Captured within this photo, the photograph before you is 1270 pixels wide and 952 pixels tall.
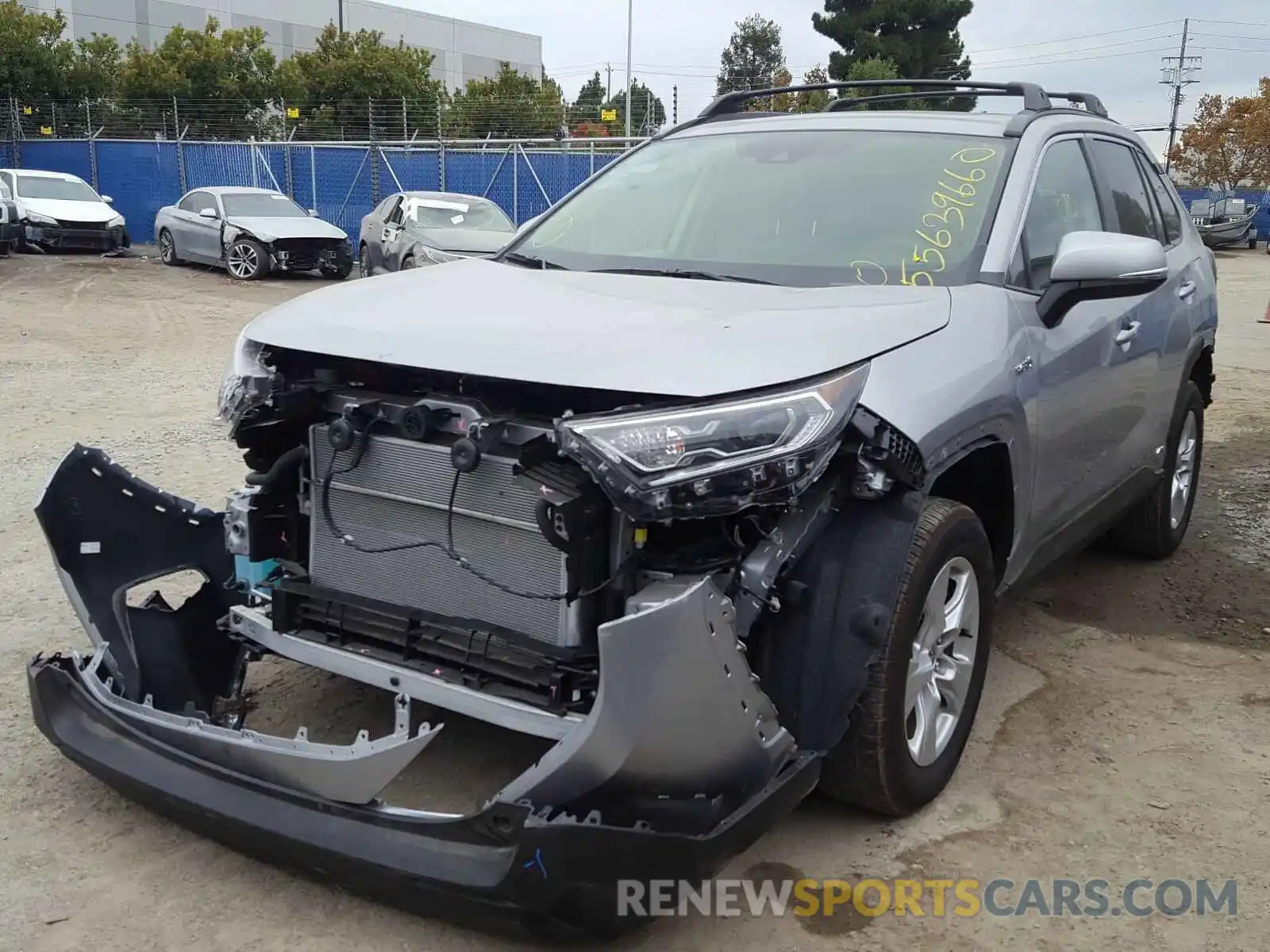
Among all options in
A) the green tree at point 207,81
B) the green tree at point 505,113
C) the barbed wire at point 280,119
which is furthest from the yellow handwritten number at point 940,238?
the green tree at point 207,81

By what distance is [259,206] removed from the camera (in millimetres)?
19250

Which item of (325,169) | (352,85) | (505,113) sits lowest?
(325,169)

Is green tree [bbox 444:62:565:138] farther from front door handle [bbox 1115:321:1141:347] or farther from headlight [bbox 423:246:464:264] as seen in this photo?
front door handle [bbox 1115:321:1141:347]

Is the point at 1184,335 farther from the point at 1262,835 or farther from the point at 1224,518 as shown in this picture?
the point at 1262,835

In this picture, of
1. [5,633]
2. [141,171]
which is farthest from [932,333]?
[141,171]

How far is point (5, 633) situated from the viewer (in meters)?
4.31

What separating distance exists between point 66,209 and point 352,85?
62.5 ft

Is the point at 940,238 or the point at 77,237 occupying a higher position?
the point at 940,238

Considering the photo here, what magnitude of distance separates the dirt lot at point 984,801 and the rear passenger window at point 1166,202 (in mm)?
1529

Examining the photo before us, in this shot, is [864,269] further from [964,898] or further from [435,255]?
[435,255]

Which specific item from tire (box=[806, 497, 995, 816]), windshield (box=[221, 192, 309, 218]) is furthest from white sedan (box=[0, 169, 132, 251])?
tire (box=[806, 497, 995, 816])

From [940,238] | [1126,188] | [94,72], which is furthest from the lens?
[94,72]

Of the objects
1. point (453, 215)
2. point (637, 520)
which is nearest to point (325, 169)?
point (453, 215)

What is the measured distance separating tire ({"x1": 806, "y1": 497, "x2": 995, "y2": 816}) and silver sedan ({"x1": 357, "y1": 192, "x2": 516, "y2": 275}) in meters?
12.6
